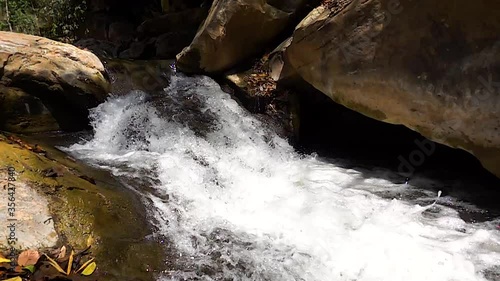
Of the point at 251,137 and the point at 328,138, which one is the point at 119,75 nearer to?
the point at 251,137

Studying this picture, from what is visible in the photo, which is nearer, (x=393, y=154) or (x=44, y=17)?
(x=393, y=154)

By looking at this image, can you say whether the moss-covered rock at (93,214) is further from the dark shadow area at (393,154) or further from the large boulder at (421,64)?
the large boulder at (421,64)

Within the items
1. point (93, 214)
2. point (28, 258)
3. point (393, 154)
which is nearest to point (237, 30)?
point (393, 154)

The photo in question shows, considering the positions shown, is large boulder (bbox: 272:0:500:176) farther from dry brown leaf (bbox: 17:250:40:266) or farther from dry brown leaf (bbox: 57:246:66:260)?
dry brown leaf (bbox: 17:250:40:266)

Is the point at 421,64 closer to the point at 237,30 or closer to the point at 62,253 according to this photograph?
the point at 237,30

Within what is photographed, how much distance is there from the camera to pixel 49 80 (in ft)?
17.3

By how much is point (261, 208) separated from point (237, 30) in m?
3.67

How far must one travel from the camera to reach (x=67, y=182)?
3.49 m

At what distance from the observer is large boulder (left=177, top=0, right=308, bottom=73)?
680cm

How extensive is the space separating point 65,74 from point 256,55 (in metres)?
3.13

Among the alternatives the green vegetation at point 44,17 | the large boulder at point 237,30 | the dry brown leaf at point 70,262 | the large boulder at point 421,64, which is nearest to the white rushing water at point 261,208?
the dry brown leaf at point 70,262

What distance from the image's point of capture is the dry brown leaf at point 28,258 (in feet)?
8.69

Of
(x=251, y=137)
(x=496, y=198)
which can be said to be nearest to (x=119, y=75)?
(x=251, y=137)

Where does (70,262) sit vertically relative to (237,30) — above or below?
below
